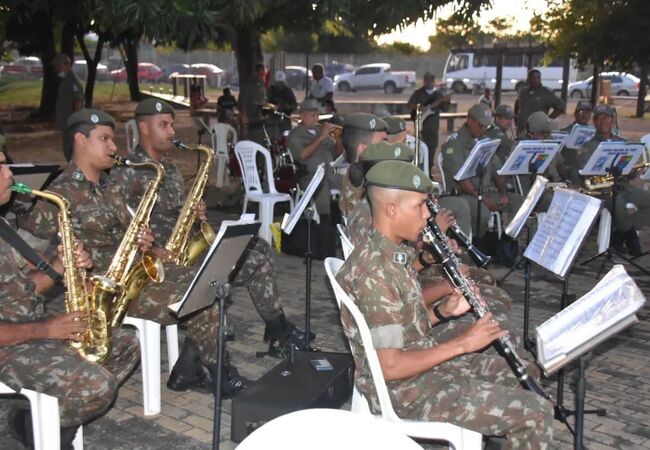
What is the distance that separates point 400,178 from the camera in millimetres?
3699

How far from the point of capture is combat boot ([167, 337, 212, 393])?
5.48m

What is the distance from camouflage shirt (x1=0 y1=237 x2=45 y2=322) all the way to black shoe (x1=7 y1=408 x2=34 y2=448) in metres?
0.55

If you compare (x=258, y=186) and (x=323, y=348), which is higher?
(x=258, y=186)

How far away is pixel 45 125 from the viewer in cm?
2583

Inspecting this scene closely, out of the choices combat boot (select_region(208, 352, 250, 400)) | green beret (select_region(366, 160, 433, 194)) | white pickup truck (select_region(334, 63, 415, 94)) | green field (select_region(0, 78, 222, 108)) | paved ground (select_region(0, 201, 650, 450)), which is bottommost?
green field (select_region(0, 78, 222, 108))

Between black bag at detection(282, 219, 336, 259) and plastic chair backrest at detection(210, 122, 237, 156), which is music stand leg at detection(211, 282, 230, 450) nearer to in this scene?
black bag at detection(282, 219, 336, 259)

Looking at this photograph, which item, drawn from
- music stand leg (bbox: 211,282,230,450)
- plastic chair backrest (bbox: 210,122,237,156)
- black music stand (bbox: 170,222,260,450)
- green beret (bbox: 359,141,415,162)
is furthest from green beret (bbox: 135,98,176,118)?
plastic chair backrest (bbox: 210,122,237,156)

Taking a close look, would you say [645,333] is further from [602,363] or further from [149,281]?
[149,281]

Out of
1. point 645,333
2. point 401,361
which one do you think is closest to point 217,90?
point 645,333

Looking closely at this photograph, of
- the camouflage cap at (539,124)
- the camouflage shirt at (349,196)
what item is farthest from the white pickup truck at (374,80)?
the camouflage shirt at (349,196)

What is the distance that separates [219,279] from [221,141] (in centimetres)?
1041

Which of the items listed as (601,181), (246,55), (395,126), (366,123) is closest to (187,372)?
(366,123)

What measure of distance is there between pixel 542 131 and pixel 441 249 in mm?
6425

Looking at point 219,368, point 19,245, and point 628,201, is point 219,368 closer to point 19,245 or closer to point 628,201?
point 19,245
